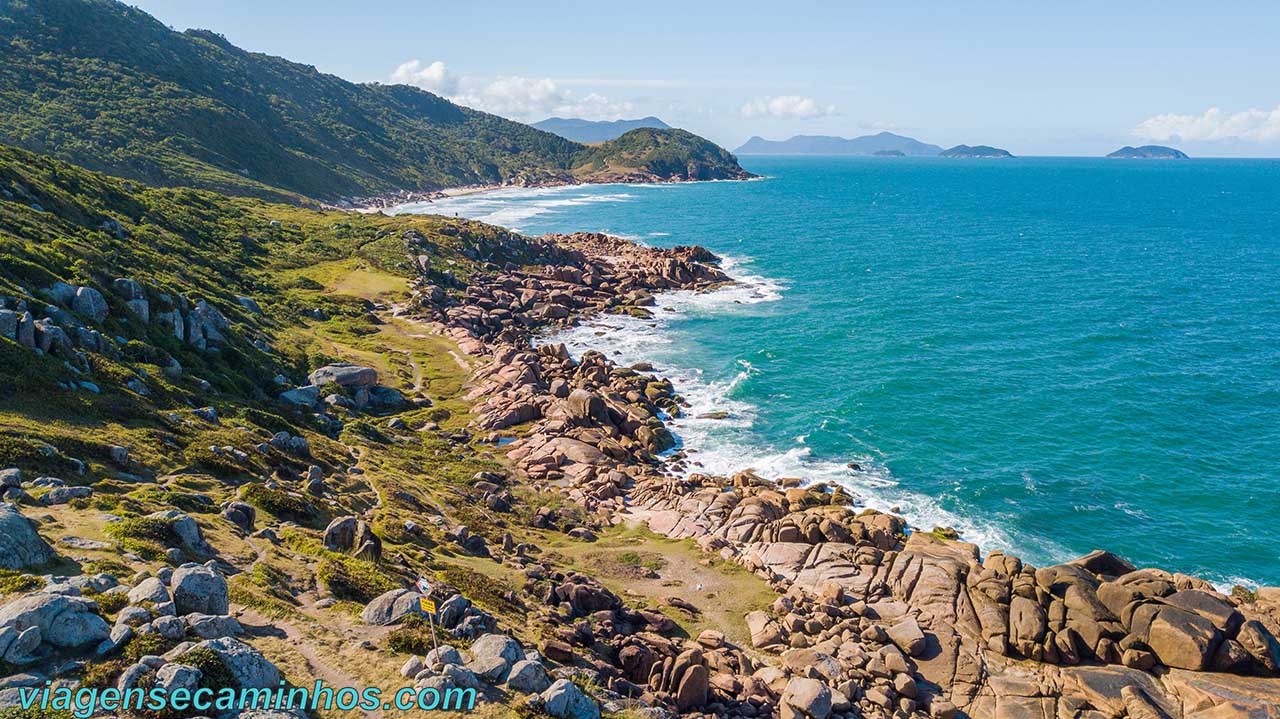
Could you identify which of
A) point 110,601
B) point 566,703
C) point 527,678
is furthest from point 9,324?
point 566,703

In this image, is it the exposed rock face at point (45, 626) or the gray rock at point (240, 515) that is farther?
the gray rock at point (240, 515)

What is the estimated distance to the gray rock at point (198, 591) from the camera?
69.7 feet

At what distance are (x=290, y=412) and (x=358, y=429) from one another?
5.03 m

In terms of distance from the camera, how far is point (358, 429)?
54.5 meters

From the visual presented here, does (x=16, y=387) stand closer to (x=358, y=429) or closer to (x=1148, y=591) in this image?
(x=358, y=429)

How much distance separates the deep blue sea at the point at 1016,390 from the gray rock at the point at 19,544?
4493cm

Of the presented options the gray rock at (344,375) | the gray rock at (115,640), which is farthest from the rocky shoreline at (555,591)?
the gray rock at (344,375)

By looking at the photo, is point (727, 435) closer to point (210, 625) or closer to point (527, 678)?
point (527, 678)

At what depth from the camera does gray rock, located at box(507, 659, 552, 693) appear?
22844mm

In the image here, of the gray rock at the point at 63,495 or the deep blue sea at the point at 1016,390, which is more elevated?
the gray rock at the point at 63,495

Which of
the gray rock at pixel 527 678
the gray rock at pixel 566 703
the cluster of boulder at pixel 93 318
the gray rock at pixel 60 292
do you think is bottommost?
the gray rock at pixel 566 703

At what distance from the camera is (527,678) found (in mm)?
22906

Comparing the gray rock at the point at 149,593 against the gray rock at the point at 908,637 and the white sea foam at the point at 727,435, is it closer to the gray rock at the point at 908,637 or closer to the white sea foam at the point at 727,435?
the gray rock at the point at 908,637

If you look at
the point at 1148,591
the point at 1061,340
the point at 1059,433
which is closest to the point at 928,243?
the point at 1061,340
